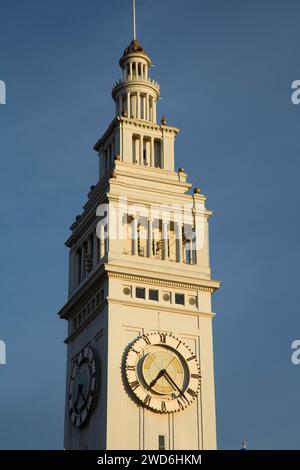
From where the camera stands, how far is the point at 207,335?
7675 cm

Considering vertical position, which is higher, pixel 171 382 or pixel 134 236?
pixel 134 236

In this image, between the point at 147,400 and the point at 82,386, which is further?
the point at 82,386

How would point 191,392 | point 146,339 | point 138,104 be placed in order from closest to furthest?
Answer: point 191,392
point 146,339
point 138,104

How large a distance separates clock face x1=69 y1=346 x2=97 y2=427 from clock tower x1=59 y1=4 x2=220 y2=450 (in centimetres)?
9

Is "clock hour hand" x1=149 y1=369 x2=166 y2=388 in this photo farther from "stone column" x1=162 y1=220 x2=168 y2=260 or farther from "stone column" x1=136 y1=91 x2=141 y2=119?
"stone column" x1=136 y1=91 x2=141 y2=119

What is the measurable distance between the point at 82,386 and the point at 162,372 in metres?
6.03

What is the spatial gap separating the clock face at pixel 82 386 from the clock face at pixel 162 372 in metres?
3.03

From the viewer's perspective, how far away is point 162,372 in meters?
73.6

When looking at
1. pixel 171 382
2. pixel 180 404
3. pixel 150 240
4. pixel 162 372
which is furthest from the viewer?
pixel 150 240

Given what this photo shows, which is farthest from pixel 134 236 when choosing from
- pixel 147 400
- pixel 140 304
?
pixel 147 400

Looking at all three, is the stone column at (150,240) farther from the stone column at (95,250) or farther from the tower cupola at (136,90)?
the tower cupola at (136,90)

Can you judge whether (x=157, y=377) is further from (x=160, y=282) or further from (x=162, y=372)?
(x=160, y=282)
